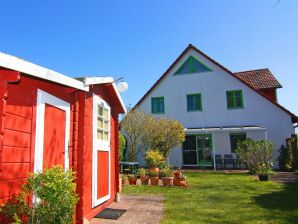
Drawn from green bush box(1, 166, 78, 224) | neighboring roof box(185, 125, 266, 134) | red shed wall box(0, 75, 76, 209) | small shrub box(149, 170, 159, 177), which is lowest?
small shrub box(149, 170, 159, 177)

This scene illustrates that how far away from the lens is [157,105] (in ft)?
75.8

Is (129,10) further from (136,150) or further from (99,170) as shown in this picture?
(136,150)

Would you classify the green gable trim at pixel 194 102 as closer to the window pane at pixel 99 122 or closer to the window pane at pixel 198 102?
the window pane at pixel 198 102

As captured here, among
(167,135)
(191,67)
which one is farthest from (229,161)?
(191,67)

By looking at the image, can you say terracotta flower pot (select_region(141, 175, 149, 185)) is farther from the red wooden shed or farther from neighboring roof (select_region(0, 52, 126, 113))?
neighboring roof (select_region(0, 52, 126, 113))

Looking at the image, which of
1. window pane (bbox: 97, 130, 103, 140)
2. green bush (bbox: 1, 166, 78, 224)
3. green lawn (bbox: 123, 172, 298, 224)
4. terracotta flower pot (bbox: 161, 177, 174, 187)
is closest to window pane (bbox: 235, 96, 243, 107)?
green lawn (bbox: 123, 172, 298, 224)

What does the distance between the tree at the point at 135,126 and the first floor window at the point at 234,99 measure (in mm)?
6720

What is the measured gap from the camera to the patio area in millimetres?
6148

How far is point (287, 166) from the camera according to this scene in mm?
18219

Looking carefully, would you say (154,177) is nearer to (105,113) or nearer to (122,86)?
(105,113)

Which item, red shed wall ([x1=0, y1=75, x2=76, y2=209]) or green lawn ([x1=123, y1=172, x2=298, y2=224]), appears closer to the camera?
red shed wall ([x1=0, y1=75, x2=76, y2=209])

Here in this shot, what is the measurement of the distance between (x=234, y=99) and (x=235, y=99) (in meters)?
0.07

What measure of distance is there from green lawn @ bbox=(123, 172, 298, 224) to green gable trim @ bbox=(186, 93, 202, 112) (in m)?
10.6

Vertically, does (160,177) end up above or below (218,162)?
below
